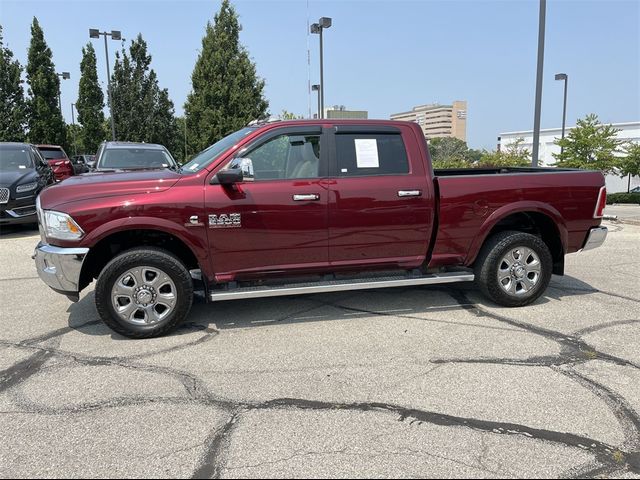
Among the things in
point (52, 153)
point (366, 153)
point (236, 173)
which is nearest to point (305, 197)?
point (236, 173)

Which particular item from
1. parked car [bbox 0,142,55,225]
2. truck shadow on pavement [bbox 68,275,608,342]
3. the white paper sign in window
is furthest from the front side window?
parked car [bbox 0,142,55,225]

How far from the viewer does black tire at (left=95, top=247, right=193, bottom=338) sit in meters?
4.32

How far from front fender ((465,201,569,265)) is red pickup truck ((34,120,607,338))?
0.04 feet

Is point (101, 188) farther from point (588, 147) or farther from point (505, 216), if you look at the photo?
point (588, 147)

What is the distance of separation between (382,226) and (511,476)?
2.73 m

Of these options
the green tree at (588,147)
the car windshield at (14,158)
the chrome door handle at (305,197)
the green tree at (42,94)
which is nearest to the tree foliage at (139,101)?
the green tree at (42,94)

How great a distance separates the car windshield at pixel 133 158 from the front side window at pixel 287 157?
6379 mm

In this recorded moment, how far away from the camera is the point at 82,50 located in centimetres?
3497

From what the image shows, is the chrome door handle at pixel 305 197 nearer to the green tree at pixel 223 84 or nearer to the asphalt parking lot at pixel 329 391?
the asphalt parking lot at pixel 329 391

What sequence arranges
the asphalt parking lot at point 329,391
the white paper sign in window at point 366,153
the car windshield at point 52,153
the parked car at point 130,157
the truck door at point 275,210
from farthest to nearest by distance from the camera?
the car windshield at point 52,153 < the parked car at point 130,157 < the white paper sign in window at point 366,153 < the truck door at point 275,210 < the asphalt parking lot at point 329,391

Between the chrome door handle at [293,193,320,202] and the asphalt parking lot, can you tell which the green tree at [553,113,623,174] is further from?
the chrome door handle at [293,193,320,202]

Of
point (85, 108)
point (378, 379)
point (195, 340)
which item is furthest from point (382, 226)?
point (85, 108)

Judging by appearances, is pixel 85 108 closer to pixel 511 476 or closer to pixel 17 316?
pixel 17 316

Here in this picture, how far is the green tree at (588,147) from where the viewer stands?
96.6 feet
